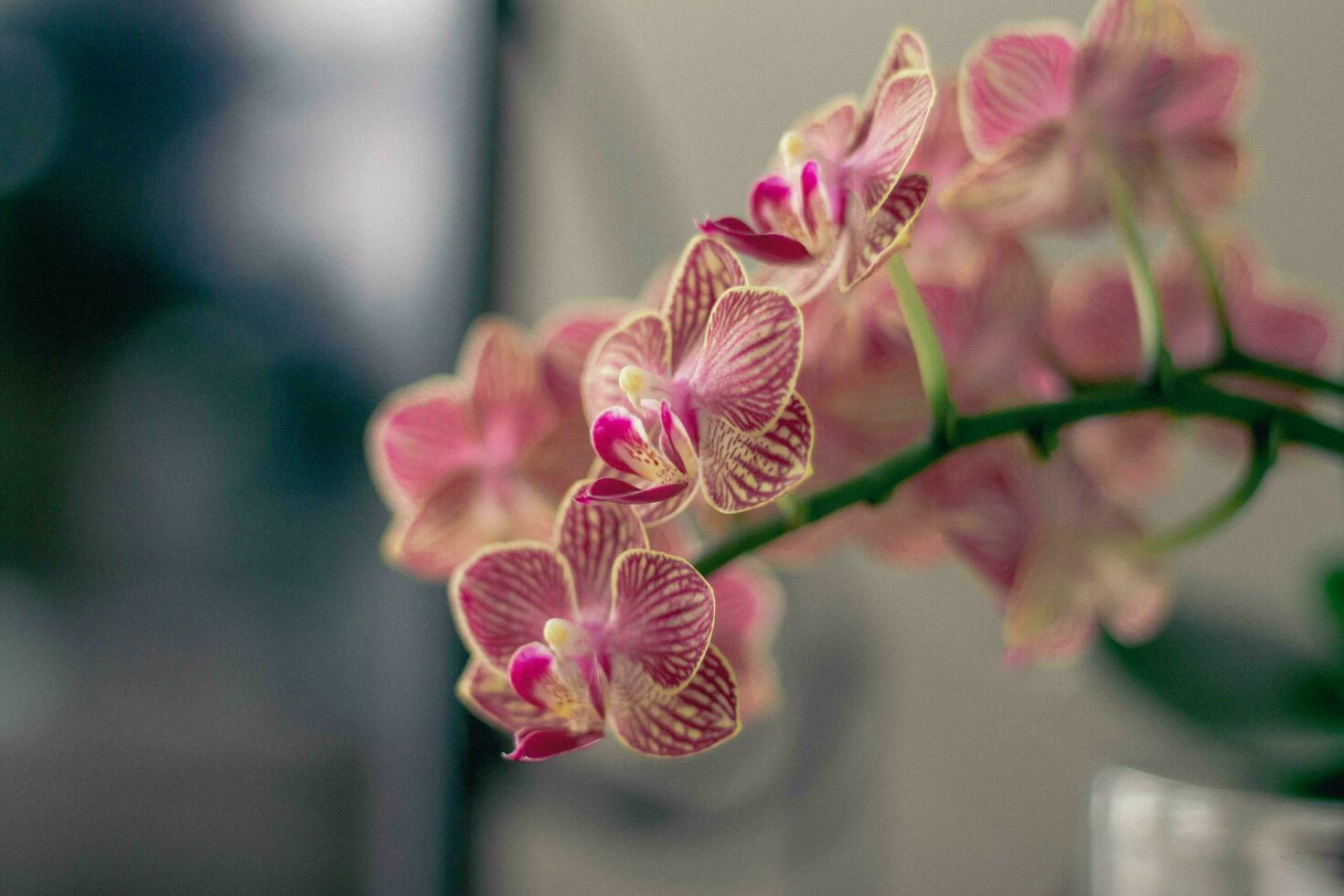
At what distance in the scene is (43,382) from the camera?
605 millimetres

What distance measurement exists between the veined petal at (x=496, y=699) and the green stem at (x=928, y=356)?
0.39ft

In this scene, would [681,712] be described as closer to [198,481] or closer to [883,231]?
[883,231]

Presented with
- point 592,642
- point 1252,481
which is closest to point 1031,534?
point 1252,481

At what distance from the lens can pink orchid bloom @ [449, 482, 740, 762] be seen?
217 mm

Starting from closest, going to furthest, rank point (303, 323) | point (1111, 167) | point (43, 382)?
point (1111, 167) → point (43, 382) → point (303, 323)

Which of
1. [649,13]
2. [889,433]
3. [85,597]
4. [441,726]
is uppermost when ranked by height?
[649,13]

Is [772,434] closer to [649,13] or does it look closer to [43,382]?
[43,382]

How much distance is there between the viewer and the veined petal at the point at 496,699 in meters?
0.24

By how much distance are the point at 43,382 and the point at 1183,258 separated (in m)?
0.61

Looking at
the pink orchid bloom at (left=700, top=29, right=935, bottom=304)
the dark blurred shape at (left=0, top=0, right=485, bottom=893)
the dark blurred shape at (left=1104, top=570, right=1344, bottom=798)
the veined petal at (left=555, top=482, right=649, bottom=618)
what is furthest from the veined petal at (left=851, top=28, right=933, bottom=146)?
the dark blurred shape at (left=0, top=0, right=485, bottom=893)

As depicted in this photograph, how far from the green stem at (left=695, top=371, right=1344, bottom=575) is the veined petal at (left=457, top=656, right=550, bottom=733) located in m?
0.06

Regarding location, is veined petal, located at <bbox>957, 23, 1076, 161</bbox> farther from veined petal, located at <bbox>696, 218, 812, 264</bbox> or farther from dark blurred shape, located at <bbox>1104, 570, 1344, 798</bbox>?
dark blurred shape, located at <bbox>1104, 570, 1344, 798</bbox>

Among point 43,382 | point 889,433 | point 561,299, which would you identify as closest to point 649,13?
point 561,299

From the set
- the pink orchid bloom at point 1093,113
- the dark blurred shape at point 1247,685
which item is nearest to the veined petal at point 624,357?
the pink orchid bloom at point 1093,113
